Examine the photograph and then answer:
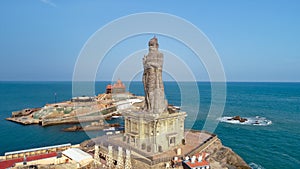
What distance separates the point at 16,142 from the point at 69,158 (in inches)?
719

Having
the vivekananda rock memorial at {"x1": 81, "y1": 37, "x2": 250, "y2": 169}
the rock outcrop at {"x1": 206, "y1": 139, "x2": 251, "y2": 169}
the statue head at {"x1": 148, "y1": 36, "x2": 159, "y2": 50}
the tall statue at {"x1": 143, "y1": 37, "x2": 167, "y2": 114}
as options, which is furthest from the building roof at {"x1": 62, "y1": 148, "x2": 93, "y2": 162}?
the statue head at {"x1": 148, "y1": 36, "x2": 159, "y2": 50}

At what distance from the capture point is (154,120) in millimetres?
21609

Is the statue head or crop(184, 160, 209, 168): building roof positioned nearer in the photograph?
crop(184, 160, 209, 168): building roof

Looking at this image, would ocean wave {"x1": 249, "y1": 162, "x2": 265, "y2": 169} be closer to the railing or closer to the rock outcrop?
the rock outcrop

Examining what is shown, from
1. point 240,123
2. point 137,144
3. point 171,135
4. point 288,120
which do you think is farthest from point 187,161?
point 288,120

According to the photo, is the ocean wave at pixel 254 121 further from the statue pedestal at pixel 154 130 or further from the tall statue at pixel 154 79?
the tall statue at pixel 154 79

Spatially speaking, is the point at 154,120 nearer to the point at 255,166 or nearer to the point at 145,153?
the point at 145,153

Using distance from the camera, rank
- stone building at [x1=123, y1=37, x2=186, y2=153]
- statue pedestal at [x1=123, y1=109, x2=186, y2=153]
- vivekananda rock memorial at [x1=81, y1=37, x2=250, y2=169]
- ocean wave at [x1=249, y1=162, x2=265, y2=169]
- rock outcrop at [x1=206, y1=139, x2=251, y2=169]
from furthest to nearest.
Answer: ocean wave at [x1=249, y1=162, x2=265, y2=169], rock outcrop at [x1=206, y1=139, x2=251, y2=169], stone building at [x1=123, y1=37, x2=186, y2=153], statue pedestal at [x1=123, y1=109, x2=186, y2=153], vivekananda rock memorial at [x1=81, y1=37, x2=250, y2=169]

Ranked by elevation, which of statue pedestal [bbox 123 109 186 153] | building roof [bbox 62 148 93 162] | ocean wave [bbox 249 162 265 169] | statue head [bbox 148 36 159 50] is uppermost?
statue head [bbox 148 36 159 50]

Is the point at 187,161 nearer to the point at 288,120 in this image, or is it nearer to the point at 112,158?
the point at 112,158

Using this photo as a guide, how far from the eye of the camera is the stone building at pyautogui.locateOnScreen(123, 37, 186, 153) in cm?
2197

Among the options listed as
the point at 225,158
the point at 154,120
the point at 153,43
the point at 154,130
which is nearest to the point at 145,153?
the point at 154,130

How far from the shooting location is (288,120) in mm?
48312

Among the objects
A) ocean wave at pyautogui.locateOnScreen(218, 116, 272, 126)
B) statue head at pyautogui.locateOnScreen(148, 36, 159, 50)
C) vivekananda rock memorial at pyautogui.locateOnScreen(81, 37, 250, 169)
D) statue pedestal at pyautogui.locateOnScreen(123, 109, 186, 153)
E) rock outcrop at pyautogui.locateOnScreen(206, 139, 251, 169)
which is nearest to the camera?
vivekananda rock memorial at pyautogui.locateOnScreen(81, 37, 250, 169)
